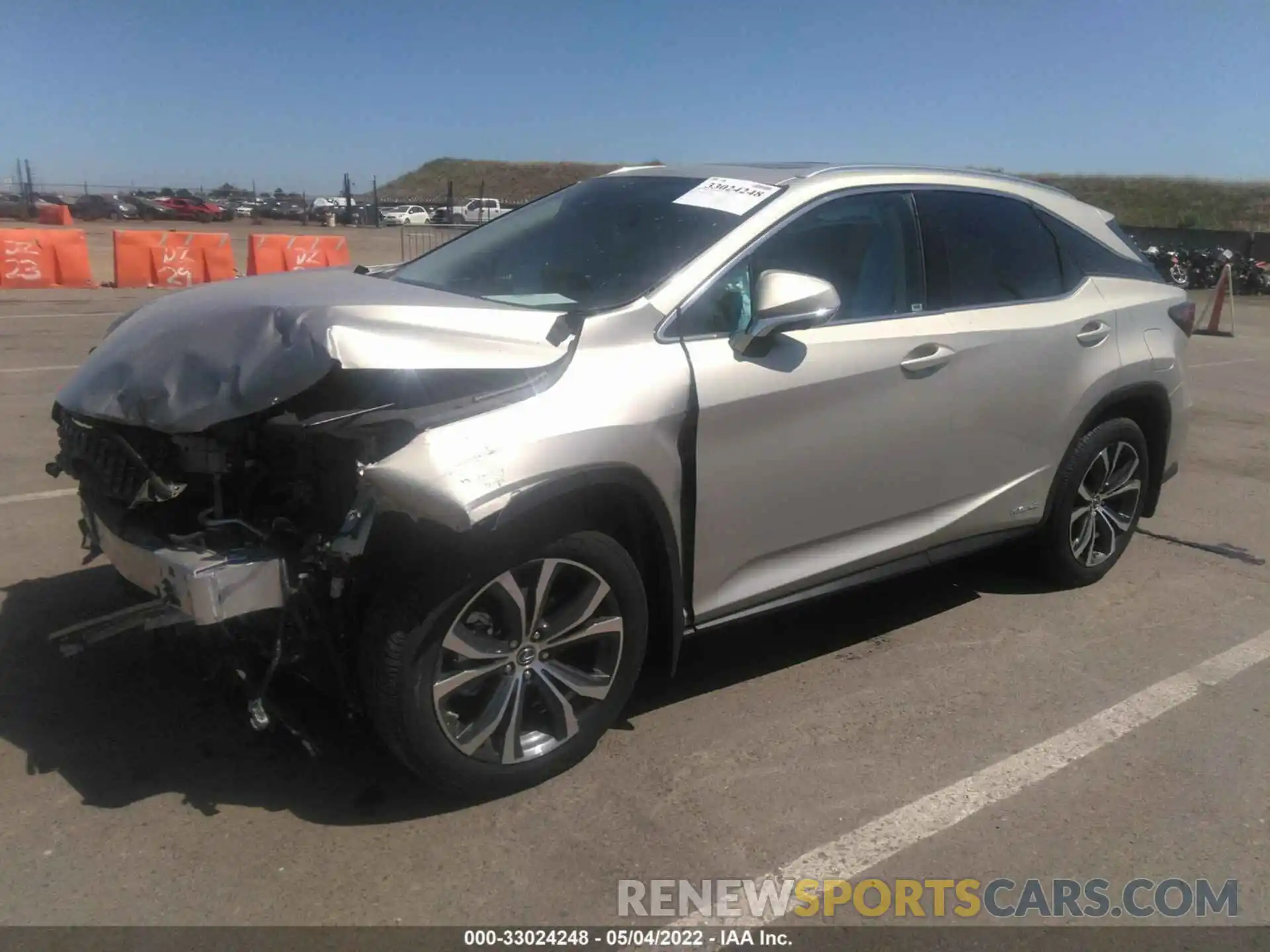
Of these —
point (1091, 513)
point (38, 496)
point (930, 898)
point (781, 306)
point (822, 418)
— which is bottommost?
point (930, 898)

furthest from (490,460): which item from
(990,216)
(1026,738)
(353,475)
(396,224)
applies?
(396,224)

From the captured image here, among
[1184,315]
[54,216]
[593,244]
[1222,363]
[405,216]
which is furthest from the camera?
[405,216]

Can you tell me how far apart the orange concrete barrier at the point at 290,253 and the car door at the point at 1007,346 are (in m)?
15.6

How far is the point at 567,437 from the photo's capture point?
2959 millimetres

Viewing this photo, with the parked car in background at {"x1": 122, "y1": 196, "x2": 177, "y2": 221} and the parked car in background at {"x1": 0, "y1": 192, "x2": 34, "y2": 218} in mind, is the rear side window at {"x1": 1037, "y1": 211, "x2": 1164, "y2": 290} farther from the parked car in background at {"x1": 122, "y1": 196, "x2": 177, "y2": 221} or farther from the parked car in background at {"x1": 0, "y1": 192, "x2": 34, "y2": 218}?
the parked car in background at {"x1": 122, "y1": 196, "x2": 177, "y2": 221}

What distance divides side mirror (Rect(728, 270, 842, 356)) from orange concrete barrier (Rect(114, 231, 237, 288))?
15907 mm

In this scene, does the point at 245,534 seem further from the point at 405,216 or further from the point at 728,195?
the point at 405,216

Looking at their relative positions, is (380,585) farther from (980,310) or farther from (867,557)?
(980,310)

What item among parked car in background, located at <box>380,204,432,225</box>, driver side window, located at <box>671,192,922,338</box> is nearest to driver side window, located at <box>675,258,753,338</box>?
driver side window, located at <box>671,192,922,338</box>

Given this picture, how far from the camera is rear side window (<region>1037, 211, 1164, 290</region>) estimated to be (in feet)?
15.5

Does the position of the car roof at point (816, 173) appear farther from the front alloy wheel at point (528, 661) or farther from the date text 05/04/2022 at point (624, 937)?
the date text 05/04/2022 at point (624, 937)

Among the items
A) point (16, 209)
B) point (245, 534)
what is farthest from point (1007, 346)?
point (16, 209)

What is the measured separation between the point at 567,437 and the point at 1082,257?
3.02 meters

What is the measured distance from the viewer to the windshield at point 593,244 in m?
3.56
